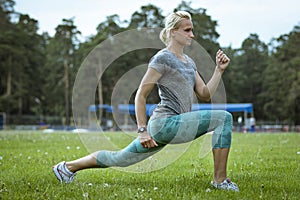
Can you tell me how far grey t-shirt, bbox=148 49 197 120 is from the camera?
479 centimetres

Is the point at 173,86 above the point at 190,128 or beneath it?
above

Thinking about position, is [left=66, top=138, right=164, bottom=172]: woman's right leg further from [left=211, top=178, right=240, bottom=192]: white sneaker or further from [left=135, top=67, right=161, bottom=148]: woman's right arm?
[left=211, top=178, right=240, bottom=192]: white sneaker

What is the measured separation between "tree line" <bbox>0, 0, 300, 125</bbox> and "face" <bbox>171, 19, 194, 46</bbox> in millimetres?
44261

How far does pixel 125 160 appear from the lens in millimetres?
5074

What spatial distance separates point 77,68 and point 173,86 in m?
59.1

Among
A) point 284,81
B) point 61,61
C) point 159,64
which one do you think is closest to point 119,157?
point 159,64

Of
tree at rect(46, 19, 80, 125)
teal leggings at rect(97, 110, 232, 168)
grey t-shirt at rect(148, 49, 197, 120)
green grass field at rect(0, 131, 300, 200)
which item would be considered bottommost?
green grass field at rect(0, 131, 300, 200)

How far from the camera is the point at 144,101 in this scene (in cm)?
455

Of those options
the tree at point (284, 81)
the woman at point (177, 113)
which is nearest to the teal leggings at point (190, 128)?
the woman at point (177, 113)

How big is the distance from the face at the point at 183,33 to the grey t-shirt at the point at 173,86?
0.60 ft

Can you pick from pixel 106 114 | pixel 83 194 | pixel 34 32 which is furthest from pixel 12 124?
pixel 83 194

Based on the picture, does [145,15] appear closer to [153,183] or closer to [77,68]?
[77,68]

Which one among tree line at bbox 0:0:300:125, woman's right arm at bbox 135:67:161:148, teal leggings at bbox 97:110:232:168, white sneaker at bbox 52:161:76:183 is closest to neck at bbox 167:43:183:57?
woman's right arm at bbox 135:67:161:148

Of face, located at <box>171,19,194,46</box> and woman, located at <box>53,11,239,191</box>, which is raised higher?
face, located at <box>171,19,194,46</box>
